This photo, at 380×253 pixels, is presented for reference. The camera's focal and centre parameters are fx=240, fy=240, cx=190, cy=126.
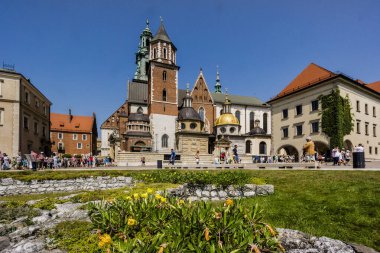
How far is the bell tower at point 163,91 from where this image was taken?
50.4 metres

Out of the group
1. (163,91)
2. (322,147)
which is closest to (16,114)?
(163,91)

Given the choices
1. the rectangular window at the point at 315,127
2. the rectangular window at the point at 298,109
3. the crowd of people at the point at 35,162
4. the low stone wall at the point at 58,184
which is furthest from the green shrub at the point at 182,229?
the rectangular window at the point at 298,109

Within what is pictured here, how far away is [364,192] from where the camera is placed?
8523mm

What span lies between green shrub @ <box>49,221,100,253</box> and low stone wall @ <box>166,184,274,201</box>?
5819 mm

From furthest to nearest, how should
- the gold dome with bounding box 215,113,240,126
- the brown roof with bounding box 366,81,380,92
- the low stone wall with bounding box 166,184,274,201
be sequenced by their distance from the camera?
1. the gold dome with bounding box 215,113,240,126
2. the brown roof with bounding box 366,81,380,92
3. the low stone wall with bounding box 166,184,274,201

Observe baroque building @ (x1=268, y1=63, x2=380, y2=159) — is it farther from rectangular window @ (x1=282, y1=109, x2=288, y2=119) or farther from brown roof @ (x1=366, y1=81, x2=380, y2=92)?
brown roof @ (x1=366, y1=81, x2=380, y2=92)

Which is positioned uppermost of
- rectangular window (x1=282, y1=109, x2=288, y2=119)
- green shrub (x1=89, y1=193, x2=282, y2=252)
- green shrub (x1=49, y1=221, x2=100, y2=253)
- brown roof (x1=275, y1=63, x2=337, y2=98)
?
brown roof (x1=275, y1=63, x2=337, y2=98)

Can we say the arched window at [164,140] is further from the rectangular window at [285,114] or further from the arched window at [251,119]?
the arched window at [251,119]

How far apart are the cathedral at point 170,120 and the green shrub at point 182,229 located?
39.9 metres

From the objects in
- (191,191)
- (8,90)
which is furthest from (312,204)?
(8,90)

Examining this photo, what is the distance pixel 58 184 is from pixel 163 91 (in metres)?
38.7

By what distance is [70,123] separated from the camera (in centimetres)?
7038

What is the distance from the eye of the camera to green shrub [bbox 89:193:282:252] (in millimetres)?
3088

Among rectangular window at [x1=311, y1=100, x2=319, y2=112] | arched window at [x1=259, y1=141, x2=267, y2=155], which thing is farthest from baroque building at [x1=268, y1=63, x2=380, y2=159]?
arched window at [x1=259, y1=141, x2=267, y2=155]
